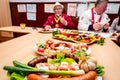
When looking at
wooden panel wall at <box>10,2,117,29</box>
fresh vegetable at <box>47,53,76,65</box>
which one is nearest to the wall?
wooden panel wall at <box>10,2,117,29</box>

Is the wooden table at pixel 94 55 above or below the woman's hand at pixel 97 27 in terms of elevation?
below

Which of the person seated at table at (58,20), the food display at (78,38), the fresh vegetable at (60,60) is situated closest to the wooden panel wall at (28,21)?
the person seated at table at (58,20)

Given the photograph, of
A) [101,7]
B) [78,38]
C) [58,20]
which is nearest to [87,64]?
[78,38]

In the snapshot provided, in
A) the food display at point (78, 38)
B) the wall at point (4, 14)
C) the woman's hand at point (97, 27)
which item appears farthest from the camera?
the wall at point (4, 14)

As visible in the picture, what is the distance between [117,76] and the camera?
2.87 feet

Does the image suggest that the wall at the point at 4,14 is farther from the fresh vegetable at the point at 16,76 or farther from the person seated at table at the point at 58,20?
the fresh vegetable at the point at 16,76

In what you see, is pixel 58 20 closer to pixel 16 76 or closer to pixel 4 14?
pixel 4 14

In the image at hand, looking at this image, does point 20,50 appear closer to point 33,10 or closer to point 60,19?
point 60,19

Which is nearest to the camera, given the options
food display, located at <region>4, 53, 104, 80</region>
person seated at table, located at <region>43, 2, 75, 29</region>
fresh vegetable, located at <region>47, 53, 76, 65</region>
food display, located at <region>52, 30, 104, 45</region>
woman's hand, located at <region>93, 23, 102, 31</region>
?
food display, located at <region>4, 53, 104, 80</region>

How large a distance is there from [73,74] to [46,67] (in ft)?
0.49

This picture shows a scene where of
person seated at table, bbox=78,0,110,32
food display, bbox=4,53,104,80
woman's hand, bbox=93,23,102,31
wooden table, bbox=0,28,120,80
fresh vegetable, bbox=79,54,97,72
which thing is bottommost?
wooden table, bbox=0,28,120,80

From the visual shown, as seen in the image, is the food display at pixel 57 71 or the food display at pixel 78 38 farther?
the food display at pixel 78 38

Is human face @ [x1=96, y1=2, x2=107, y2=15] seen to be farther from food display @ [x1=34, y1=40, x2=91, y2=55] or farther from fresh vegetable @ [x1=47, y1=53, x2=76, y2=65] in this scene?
fresh vegetable @ [x1=47, y1=53, x2=76, y2=65]

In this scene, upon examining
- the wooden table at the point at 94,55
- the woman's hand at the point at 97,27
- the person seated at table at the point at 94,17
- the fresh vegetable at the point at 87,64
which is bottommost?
the wooden table at the point at 94,55
